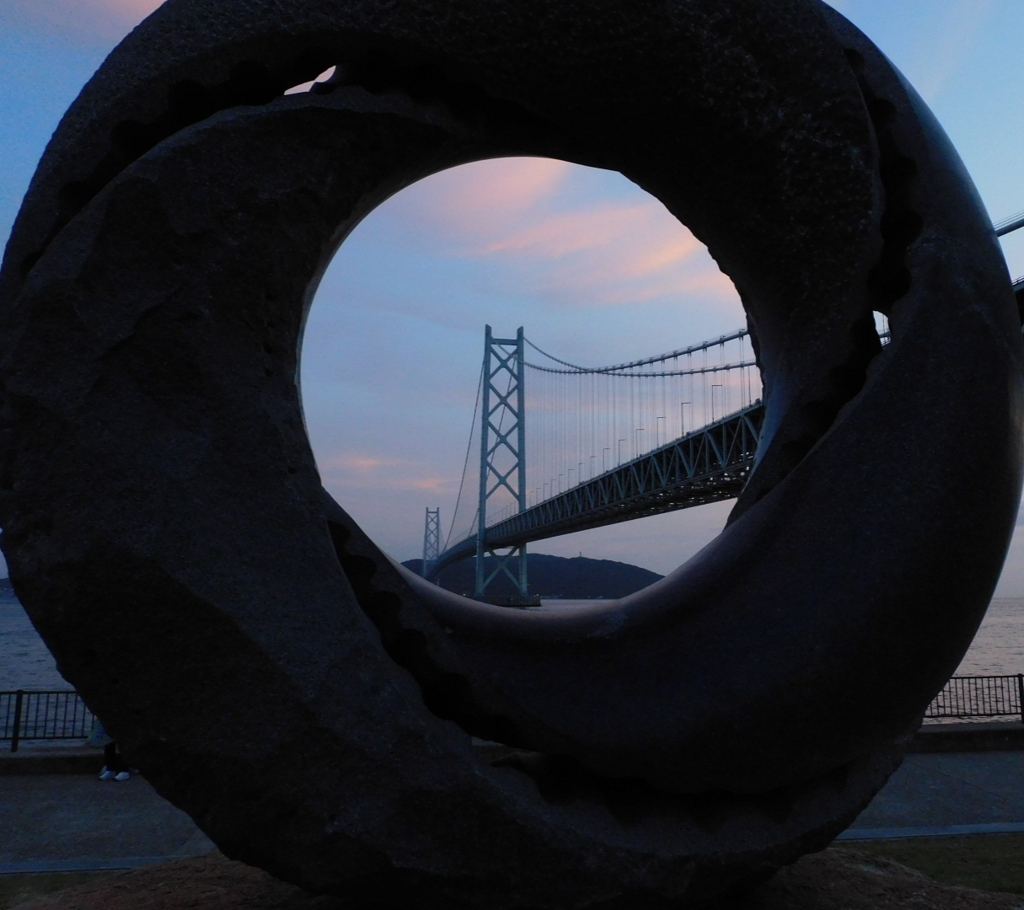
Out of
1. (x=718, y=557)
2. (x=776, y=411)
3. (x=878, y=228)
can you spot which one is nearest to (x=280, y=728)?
(x=718, y=557)

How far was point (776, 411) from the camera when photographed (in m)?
Result: 2.14

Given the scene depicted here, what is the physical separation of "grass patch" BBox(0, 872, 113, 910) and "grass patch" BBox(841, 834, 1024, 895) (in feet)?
9.43

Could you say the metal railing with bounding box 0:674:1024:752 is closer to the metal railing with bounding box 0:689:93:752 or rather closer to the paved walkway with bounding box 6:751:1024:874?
the metal railing with bounding box 0:689:93:752

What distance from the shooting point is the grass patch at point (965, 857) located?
10.3ft

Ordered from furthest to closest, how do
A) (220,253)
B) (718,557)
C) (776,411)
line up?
(776,411) → (718,557) → (220,253)

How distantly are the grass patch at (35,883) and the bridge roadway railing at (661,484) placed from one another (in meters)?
12.2

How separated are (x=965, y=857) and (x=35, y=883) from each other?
3.60m

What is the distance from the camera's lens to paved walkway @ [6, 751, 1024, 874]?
354cm

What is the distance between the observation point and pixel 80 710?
12008 mm

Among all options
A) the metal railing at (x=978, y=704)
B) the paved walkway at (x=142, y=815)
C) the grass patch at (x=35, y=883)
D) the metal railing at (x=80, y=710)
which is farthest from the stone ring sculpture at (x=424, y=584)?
the metal railing at (x=978, y=704)

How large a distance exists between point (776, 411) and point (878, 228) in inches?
19.3

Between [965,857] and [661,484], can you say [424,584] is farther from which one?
[661,484]

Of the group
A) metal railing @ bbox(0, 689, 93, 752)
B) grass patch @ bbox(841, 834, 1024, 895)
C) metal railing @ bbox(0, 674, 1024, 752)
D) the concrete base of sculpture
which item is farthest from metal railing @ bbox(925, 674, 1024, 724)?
metal railing @ bbox(0, 689, 93, 752)

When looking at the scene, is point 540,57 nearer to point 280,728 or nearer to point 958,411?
point 958,411
